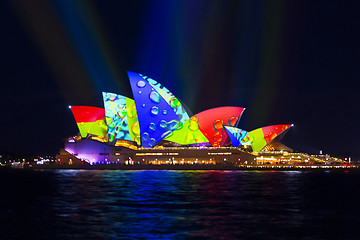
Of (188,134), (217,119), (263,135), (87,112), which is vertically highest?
(87,112)

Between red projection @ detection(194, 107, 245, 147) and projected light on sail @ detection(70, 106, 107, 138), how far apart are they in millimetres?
22213

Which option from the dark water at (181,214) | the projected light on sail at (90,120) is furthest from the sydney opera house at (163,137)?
the dark water at (181,214)

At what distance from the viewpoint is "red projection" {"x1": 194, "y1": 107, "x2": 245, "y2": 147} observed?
106m

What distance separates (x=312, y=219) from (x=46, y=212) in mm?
17605

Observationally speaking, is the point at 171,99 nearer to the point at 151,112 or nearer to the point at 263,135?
the point at 151,112

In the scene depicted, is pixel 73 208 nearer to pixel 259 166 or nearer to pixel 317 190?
pixel 317 190

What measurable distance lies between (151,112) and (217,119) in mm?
16845

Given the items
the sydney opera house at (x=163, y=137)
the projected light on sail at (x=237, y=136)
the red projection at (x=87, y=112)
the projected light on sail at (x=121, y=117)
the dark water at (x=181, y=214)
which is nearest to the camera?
the dark water at (x=181, y=214)

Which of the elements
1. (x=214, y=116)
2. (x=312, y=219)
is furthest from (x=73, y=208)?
(x=214, y=116)

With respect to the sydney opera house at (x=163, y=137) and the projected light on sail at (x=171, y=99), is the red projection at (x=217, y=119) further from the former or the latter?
the projected light on sail at (x=171, y=99)

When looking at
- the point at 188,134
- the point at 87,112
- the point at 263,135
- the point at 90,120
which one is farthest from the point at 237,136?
the point at 87,112

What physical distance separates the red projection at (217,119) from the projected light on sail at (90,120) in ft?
72.9

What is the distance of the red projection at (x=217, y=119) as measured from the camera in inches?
4161

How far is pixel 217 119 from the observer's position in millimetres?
106125
